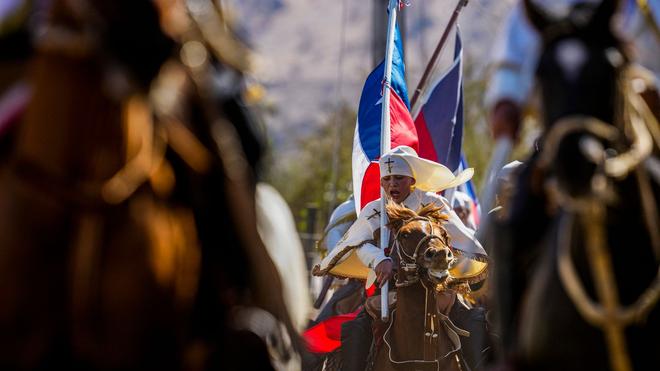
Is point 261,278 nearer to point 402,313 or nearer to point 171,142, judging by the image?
point 171,142

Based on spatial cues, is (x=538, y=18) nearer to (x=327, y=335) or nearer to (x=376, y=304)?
(x=376, y=304)

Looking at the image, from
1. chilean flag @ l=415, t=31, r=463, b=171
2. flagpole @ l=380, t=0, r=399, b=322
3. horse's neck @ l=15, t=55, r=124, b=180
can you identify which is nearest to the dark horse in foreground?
horse's neck @ l=15, t=55, r=124, b=180

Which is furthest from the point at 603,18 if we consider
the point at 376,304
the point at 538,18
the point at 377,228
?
the point at 377,228

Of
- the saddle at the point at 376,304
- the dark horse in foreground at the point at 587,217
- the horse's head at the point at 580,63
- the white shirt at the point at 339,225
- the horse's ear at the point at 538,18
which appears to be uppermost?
the horse's ear at the point at 538,18

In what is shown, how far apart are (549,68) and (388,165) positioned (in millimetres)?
6108

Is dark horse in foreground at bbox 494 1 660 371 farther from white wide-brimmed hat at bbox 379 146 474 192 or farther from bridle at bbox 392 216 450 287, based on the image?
white wide-brimmed hat at bbox 379 146 474 192

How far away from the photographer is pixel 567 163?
5777 mm

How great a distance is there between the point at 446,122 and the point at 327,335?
565 cm

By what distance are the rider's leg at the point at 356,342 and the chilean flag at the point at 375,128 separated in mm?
2581

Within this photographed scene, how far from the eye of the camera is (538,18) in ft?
20.4

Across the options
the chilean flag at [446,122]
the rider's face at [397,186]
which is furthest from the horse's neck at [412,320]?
the chilean flag at [446,122]

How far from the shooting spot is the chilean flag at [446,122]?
1648cm

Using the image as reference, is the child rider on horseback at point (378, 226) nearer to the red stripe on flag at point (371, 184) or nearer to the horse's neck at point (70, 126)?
the red stripe on flag at point (371, 184)

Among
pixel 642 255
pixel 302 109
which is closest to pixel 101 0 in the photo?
pixel 642 255
